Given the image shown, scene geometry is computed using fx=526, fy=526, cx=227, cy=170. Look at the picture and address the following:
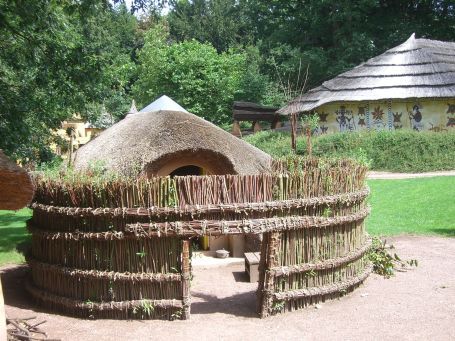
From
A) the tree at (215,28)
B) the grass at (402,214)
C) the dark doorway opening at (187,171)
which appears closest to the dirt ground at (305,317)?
the dark doorway opening at (187,171)

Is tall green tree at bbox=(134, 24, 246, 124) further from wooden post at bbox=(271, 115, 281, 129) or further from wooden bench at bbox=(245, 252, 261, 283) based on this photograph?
wooden bench at bbox=(245, 252, 261, 283)

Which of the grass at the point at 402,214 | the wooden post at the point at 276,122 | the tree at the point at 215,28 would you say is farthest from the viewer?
the tree at the point at 215,28

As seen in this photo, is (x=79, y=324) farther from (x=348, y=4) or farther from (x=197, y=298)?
(x=348, y=4)

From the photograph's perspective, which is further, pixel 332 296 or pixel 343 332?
pixel 332 296

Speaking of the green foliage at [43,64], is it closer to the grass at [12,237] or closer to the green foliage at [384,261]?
the grass at [12,237]

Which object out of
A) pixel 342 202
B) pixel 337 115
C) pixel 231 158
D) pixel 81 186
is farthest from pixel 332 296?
pixel 337 115

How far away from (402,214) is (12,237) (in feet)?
34.9

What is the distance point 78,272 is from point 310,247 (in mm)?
3425

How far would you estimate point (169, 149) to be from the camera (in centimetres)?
987

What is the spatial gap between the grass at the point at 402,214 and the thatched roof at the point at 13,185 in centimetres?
813

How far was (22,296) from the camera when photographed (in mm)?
8898

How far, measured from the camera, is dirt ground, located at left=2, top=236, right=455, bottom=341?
22.2 feet

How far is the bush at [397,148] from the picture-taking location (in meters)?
21.3

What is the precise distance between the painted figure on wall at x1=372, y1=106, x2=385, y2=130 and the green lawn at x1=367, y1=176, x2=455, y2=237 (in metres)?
5.79
